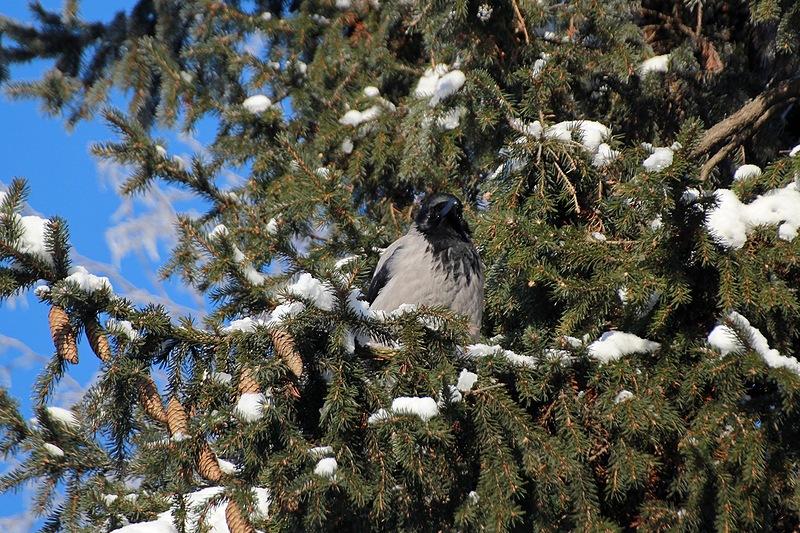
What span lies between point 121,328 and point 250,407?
1.52ft

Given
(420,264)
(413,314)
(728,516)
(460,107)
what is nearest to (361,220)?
(420,264)

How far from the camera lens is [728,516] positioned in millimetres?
2797

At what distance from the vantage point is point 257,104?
19.0ft

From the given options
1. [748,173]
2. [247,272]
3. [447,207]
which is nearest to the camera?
[247,272]

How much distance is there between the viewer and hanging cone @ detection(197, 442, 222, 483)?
278 cm

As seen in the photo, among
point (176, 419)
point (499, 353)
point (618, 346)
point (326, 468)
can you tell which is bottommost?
point (326, 468)

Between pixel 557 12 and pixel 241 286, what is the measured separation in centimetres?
254

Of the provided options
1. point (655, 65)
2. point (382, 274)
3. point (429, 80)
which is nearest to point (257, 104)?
point (429, 80)

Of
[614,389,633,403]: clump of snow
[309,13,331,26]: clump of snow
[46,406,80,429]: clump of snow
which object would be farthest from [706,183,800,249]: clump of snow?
[309,13,331,26]: clump of snow

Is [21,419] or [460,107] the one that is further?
[460,107]

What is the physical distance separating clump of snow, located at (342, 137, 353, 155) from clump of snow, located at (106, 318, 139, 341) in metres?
3.00

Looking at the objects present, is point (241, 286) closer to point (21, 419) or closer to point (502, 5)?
point (21, 419)

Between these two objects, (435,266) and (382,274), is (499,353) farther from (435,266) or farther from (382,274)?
(382,274)

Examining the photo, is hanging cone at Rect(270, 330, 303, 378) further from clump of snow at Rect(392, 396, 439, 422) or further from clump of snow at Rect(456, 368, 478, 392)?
clump of snow at Rect(456, 368, 478, 392)
